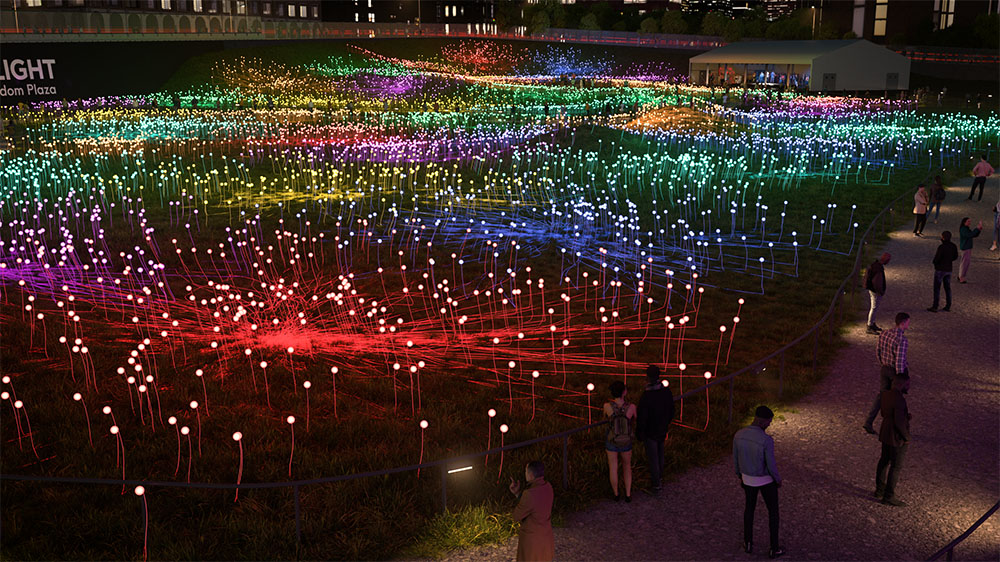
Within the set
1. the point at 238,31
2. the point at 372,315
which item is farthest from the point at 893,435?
the point at 238,31

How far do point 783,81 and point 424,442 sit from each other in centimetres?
6702

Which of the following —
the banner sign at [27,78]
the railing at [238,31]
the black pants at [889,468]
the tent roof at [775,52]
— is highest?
the railing at [238,31]

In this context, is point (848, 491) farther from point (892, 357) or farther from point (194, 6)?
point (194, 6)

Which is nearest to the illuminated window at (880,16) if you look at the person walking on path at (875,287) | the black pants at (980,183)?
the black pants at (980,183)

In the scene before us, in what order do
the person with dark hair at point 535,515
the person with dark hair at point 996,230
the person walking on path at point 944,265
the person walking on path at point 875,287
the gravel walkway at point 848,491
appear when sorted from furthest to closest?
the person with dark hair at point 996,230, the person walking on path at point 944,265, the person walking on path at point 875,287, the gravel walkway at point 848,491, the person with dark hair at point 535,515

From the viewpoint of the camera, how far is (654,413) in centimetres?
904

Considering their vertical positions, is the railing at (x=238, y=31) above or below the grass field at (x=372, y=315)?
above

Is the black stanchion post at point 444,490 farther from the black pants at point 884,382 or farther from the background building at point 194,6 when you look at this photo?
the background building at point 194,6

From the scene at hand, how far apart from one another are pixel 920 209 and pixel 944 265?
745 centimetres

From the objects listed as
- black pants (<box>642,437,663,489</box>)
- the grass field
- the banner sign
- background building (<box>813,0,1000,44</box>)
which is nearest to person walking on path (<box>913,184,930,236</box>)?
the grass field

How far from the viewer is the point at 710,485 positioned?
9.59 metres

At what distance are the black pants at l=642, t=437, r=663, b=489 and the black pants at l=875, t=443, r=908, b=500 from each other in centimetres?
245

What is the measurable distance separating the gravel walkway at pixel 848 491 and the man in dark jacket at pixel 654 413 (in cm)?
71

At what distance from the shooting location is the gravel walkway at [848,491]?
27.3 ft
